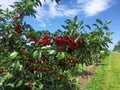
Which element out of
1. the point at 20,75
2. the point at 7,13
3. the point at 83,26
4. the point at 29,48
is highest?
the point at 7,13

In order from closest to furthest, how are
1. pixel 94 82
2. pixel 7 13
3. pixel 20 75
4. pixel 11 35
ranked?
pixel 20 75, pixel 11 35, pixel 7 13, pixel 94 82

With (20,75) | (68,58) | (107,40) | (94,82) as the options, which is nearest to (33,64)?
(20,75)

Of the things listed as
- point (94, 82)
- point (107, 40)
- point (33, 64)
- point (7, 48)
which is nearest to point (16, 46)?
point (7, 48)

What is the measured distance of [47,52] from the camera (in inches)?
151

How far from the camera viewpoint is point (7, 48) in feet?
14.1

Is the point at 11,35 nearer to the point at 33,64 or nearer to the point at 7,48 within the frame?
the point at 7,48

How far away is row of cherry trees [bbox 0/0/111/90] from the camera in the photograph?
3910 millimetres

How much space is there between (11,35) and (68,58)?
0.83 metres

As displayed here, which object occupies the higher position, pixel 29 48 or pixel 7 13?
pixel 7 13

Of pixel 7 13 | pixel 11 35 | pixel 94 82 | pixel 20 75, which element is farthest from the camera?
pixel 94 82

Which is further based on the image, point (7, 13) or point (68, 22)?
point (7, 13)

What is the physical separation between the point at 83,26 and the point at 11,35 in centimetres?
98

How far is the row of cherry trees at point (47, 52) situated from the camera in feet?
12.8

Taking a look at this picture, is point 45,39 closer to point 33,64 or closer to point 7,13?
point 33,64
